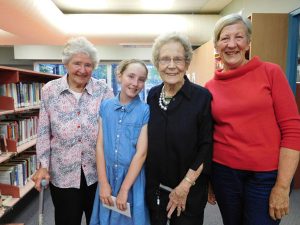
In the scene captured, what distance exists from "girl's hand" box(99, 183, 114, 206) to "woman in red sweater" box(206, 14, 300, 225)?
0.58 metres

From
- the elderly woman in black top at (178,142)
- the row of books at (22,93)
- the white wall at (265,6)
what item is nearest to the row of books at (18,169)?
the row of books at (22,93)

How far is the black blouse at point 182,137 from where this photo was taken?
1.32m

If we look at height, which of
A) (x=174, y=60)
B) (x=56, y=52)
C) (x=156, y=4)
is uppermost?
(x=156, y=4)

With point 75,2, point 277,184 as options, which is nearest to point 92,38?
point 75,2

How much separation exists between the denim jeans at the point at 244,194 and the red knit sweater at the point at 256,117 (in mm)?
43

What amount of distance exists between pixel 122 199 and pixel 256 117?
0.78 m

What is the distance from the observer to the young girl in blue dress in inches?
56.2

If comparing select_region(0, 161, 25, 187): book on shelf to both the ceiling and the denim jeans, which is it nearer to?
the denim jeans

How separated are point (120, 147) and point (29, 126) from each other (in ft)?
7.47

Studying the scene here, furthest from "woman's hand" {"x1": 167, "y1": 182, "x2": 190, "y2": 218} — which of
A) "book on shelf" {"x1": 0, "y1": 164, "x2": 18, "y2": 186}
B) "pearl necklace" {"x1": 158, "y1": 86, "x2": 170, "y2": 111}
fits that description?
"book on shelf" {"x1": 0, "y1": 164, "x2": 18, "y2": 186}

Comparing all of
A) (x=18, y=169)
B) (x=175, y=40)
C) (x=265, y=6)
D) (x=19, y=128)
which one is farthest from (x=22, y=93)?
(x=265, y=6)

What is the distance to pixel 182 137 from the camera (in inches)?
51.8

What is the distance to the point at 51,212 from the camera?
3111 millimetres

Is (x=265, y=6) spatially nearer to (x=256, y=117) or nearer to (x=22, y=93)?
(x=256, y=117)
